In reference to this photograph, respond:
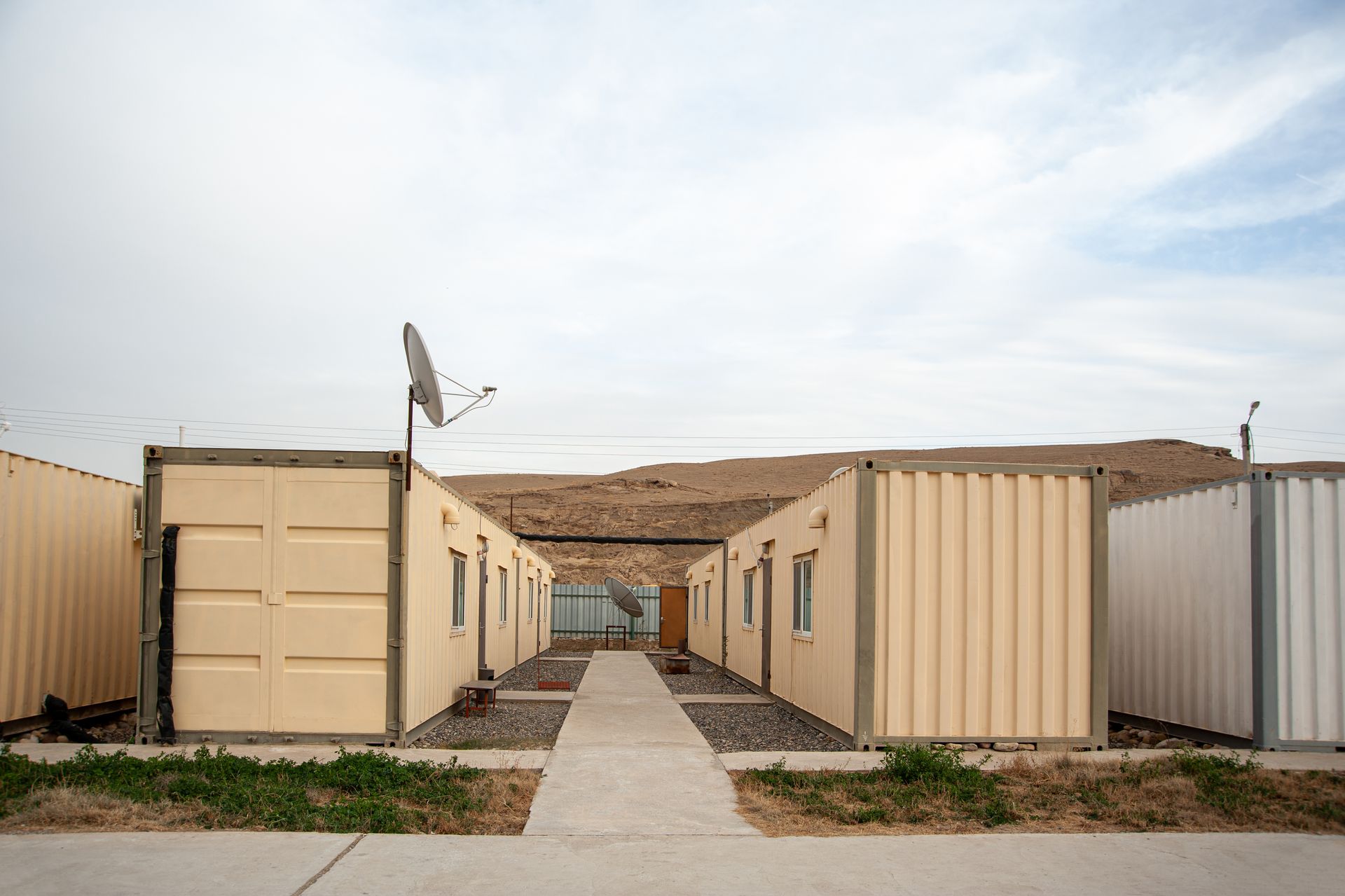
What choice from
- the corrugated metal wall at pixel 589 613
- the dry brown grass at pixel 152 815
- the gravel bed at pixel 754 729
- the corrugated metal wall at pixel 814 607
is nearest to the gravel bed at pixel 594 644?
the corrugated metal wall at pixel 589 613

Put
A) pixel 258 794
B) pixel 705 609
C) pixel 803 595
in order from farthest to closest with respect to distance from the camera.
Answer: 1. pixel 705 609
2. pixel 803 595
3. pixel 258 794

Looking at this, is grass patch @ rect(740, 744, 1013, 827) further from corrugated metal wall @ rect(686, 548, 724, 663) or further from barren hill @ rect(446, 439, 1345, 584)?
barren hill @ rect(446, 439, 1345, 584)

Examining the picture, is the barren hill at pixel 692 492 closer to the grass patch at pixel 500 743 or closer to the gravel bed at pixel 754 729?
the gravel bed at pixel 754 729

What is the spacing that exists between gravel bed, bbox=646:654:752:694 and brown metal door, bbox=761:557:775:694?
110cm

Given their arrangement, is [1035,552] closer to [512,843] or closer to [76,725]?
[512,843]

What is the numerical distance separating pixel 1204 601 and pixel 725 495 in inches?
2354

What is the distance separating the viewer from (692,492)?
228 feet

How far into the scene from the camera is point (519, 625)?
838 inches

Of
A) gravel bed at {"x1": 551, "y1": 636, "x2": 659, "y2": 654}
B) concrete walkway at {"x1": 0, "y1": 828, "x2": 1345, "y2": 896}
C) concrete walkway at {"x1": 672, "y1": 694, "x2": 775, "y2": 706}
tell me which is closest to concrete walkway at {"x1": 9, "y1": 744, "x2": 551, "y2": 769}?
concrete walkway at {"x1": 0, "y1": 828, "x2": 1345, "y2": 896}

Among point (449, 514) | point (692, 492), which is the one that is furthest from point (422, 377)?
point (692, 492)

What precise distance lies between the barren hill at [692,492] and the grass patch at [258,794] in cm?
2921

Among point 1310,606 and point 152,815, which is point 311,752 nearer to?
point 152,815

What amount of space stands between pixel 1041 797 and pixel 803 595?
18.4ft

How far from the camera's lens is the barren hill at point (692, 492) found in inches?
1986
